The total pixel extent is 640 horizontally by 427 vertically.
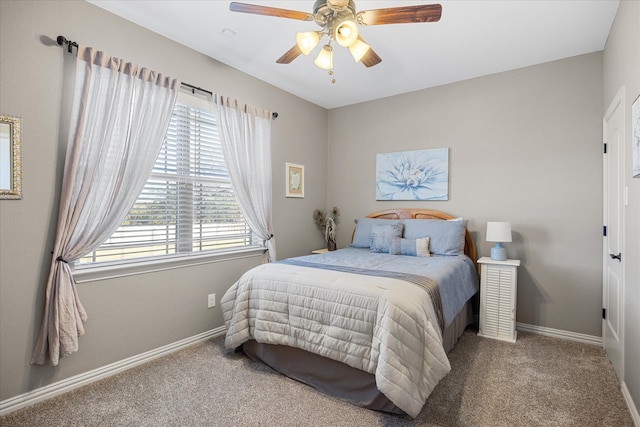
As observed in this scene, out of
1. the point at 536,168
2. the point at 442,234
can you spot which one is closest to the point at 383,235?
the point at 442,234

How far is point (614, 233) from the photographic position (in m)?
2.55

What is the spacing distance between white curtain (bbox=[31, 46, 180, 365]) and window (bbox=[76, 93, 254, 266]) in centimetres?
19

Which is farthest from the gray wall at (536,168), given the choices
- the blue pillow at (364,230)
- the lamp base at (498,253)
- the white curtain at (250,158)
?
the white curtain at (250,158)

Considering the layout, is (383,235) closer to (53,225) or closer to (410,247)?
(410,247)

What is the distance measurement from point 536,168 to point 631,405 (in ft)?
6.99

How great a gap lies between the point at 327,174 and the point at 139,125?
2719 millimetres

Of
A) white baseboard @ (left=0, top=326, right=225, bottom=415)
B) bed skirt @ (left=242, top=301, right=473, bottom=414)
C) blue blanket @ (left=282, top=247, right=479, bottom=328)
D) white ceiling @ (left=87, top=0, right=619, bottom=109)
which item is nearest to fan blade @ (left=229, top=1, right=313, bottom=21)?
white ceiling @ (left=87, top=0, right=619, bottom=109)

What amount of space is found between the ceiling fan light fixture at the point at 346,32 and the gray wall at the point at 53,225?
5.49 ft

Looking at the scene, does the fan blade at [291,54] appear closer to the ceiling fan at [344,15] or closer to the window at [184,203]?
the ceiling fan at [344,15]

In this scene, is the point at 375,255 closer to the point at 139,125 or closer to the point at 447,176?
the point at 447,176

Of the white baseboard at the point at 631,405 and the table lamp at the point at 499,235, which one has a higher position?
the table lamp at the point at 499,235

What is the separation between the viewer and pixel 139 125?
8.36 feet

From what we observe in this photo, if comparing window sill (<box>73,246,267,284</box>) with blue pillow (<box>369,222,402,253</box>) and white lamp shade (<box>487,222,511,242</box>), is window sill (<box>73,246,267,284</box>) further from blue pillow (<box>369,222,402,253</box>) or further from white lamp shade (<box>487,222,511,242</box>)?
white lamp shade (<box>487,222,511,242</box>)

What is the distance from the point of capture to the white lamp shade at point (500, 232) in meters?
3.10
